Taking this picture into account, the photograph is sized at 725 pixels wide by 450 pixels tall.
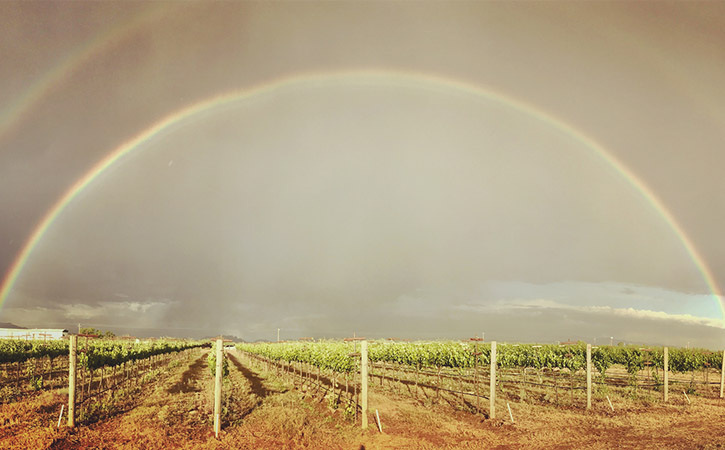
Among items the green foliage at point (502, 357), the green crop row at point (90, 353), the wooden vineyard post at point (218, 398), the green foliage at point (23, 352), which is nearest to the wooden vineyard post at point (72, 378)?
the green crop row at point (90, 353)

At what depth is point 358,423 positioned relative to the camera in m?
17.3

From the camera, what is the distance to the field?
14.4 m

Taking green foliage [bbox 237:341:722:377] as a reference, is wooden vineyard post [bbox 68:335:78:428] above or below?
above

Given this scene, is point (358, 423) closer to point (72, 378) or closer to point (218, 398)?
point (218, 398)

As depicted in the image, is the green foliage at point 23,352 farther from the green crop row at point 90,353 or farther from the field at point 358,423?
the field at point 358,423

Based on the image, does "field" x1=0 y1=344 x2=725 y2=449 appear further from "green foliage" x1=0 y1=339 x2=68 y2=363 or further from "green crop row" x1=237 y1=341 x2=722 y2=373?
"green foliage" x1=0 y1=339 x2=68 y2=363

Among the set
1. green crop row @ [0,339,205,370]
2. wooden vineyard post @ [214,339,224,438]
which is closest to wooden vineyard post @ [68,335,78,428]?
green crop row @ [0,339,205,370]

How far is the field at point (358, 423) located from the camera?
1444cm

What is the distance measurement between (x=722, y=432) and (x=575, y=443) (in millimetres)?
6367

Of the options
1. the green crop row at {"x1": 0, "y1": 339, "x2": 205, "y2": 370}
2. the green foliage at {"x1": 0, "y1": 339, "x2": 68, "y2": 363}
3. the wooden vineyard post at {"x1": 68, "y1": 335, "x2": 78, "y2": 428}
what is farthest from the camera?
the green foliage at {"x1": 0, "y1": 339, "x2": 68, "y2": 363}

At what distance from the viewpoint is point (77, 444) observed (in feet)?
45.3

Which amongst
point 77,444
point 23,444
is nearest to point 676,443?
point 77,444

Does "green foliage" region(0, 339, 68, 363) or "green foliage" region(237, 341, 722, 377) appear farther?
"green foliage" region(0, 339, 68, 363)

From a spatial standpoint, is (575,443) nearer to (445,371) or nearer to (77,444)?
(77,444)
